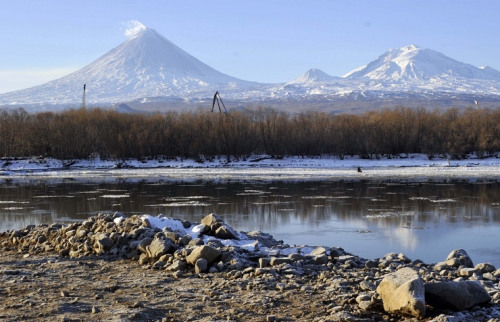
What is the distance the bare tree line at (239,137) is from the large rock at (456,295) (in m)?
57.7

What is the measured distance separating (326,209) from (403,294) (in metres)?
15.0

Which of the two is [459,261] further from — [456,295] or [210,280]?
[210,280]

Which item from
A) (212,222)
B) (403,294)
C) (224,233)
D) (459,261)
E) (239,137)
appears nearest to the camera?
(403,294)

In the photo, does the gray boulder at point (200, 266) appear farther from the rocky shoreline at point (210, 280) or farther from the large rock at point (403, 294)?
the large rock at point (403, 294)

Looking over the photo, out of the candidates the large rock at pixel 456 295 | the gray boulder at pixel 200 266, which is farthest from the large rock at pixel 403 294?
the gray boulder at pixel 200 266

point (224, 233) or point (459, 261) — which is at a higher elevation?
point (224, 233)

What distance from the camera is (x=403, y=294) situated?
766 centimetres

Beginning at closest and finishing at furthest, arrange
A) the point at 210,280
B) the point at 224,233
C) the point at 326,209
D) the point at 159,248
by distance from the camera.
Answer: the point at 210,280, the point at 159,248, the point at 224,233, the point at 326,209

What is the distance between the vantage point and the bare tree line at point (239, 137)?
65.8 meters

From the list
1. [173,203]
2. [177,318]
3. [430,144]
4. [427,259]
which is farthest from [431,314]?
[430,144]

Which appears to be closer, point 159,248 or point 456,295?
point 456,295

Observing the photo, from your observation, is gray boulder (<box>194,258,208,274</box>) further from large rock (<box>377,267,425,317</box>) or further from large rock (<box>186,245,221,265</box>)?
large rock (<box>377,267,425,317</box>)

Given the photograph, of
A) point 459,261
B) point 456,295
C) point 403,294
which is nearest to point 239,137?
point 459,261

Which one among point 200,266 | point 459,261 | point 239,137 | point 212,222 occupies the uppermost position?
point 239,137
